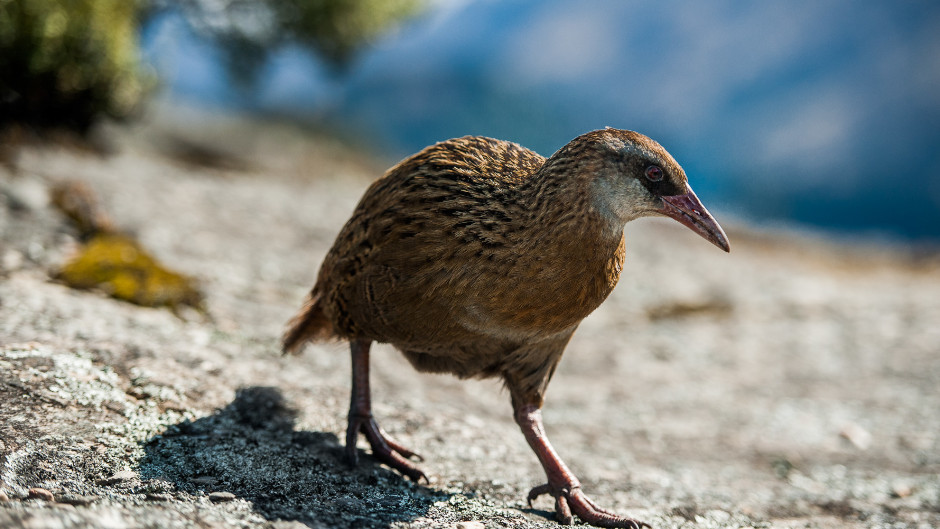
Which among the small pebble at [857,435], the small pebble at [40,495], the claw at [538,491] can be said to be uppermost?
the small pebble at [857,435]

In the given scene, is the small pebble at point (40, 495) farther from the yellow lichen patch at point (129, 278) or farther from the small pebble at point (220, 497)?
the yellow lichen patch at point (129, 278)

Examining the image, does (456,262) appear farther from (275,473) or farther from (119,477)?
(119,477)

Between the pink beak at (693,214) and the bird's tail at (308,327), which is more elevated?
the pink beak at (693,214)

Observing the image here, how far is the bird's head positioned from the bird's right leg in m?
1.48

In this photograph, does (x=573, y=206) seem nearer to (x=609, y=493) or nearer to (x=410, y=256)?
(x=410, y=256)

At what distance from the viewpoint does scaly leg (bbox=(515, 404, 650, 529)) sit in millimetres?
3393

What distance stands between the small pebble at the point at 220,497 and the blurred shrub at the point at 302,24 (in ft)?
49.6

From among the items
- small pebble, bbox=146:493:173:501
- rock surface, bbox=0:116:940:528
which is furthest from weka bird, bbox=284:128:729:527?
small pebble, bbox=146:493:173:501

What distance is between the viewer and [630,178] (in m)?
3.20

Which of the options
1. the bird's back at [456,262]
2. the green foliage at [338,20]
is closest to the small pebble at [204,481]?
the bird's back at [456,262]

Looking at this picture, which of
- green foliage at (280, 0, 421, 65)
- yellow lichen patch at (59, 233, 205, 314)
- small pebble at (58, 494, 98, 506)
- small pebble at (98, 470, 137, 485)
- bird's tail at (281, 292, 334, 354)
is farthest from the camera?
green foliage at (280, 0, 421, 65)

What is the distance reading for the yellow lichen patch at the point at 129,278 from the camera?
5043 mm

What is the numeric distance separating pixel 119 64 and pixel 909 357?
1022 centimetres

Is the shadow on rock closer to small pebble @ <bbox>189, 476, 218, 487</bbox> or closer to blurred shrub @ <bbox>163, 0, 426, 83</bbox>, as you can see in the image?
small pebble @ <bbox>189, 476, 218, 487</bbox>
